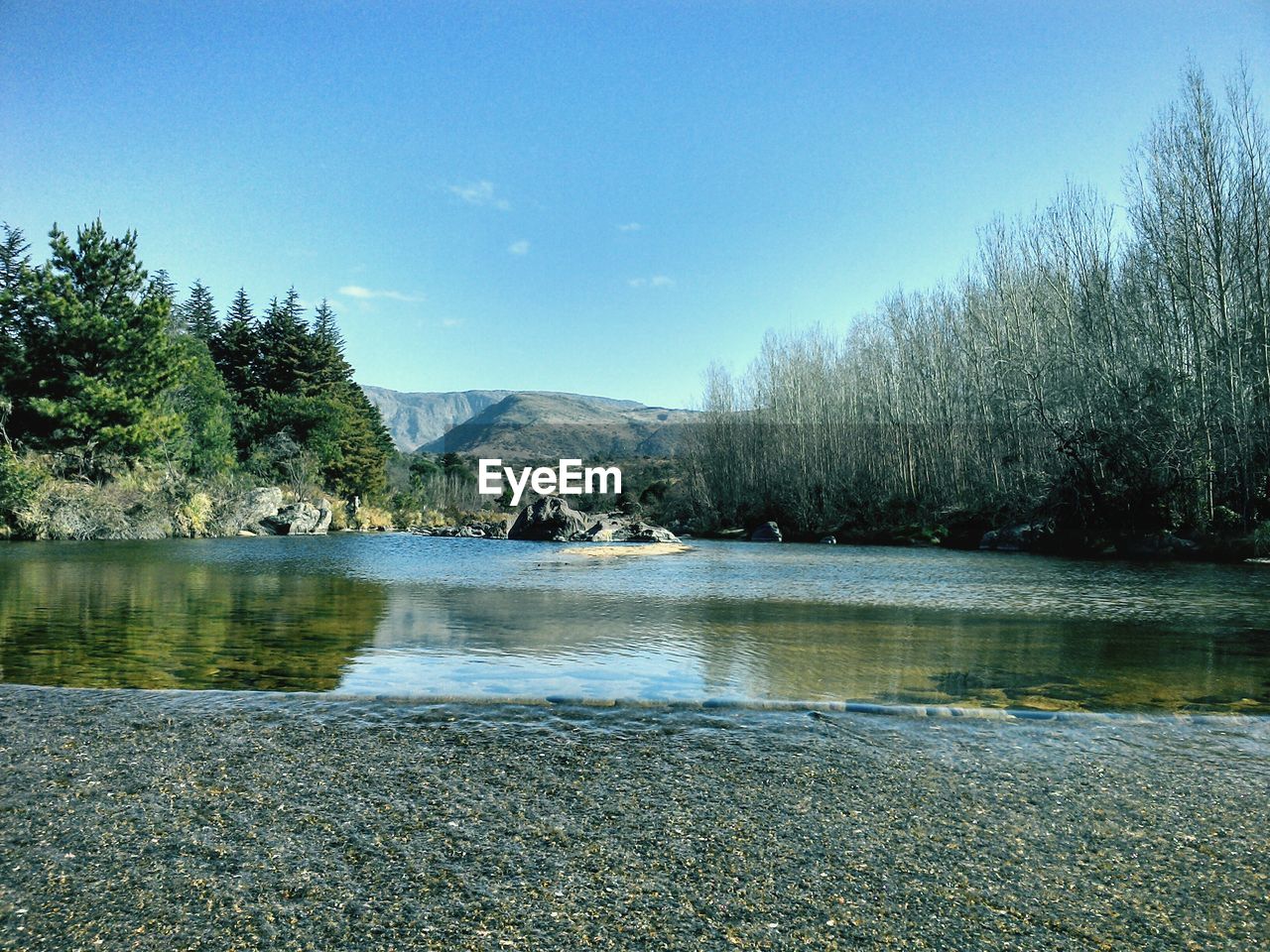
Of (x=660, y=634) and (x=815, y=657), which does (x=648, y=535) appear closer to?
(x=660, y=634)

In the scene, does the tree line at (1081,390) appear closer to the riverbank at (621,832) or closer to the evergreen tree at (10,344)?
the riverbank at (621,832)

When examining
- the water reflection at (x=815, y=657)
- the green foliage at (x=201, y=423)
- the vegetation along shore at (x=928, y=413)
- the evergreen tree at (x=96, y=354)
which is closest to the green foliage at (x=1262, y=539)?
the vegetation along shore at (x=928, y=413)

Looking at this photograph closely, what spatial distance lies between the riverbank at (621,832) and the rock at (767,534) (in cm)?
3570

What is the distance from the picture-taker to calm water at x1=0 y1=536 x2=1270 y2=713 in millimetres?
6764

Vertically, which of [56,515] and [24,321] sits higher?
[24,321]

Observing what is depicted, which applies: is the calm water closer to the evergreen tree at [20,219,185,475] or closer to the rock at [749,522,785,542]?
the evergreen tree at [20,219,185,475]

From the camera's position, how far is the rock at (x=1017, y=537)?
28.8 m

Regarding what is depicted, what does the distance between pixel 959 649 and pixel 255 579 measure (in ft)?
44.6

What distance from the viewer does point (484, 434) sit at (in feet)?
417

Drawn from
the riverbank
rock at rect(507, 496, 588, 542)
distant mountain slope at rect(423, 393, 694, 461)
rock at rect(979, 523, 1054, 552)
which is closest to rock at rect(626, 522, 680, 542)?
rock at rect(507, 496, 588, 542)

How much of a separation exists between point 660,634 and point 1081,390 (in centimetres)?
2373

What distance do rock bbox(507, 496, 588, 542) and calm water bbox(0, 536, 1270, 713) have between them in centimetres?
2047

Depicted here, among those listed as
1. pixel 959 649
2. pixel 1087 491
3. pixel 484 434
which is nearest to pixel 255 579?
pixel 959 649

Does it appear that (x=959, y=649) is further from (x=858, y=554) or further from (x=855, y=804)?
(x=858, y=554)
